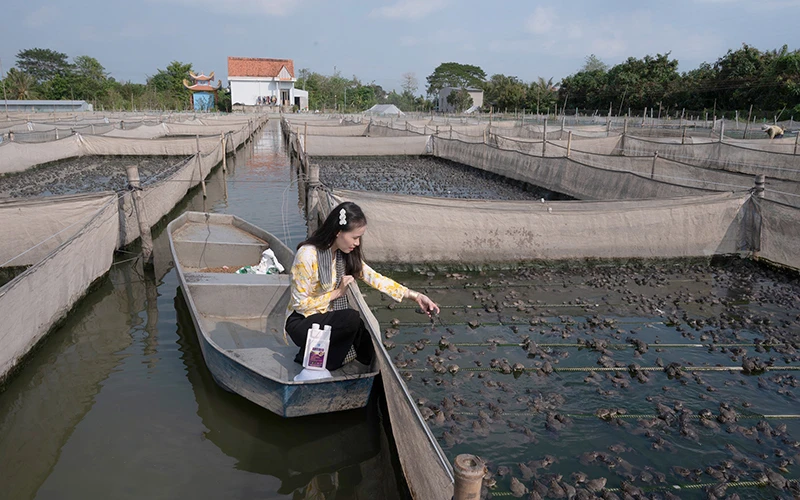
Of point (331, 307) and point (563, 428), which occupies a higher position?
point (331, 307)

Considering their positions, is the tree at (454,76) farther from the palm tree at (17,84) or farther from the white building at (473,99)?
the palm tree at (17,84)

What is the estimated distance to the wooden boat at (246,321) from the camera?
4.62 meters

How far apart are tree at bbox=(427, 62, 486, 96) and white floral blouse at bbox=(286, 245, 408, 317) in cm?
10721

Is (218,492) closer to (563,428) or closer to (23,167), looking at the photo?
(563,428)

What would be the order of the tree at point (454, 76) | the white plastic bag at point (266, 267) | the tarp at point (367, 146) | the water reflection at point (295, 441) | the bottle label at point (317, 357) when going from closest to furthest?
the water reflection at point (295, 441) → the bottle label at point (317, 357) → the white plastic bag at point (266, 267) → the tarp at point (367, 146) → the tree at point (454, 76)

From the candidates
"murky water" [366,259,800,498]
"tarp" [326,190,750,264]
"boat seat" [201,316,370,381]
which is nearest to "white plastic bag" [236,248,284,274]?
"boat seat" [201,316,370,381]

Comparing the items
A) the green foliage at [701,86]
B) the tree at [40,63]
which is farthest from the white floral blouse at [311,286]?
the tree at [40,63]

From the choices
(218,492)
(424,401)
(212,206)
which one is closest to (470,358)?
(424,401)

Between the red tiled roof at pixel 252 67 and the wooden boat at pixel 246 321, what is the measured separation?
3083 inches

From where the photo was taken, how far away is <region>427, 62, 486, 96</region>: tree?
106588mm

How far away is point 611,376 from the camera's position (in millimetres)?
5992

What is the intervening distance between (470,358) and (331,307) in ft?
7.33

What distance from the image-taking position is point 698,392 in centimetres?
570

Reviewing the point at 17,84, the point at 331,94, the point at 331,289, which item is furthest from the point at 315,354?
the point at 331,94
